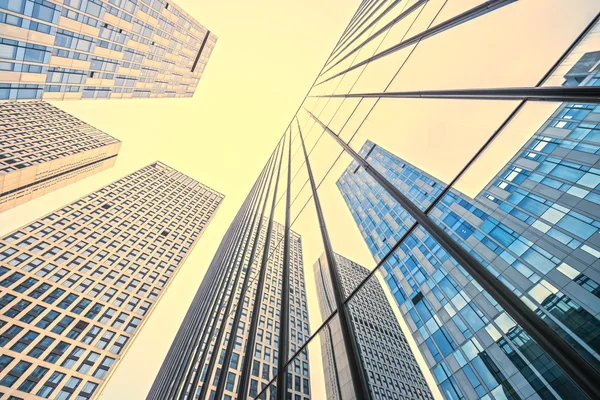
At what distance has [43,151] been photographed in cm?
8594

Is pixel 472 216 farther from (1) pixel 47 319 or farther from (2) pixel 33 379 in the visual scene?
(1) pixel 47 319

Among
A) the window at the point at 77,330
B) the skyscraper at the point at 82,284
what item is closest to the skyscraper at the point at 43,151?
the skyscraper at the point at 82,284

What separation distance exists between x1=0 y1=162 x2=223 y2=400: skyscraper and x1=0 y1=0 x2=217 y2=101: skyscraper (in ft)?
141

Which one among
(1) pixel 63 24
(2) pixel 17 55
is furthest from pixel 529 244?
(1) pixel 63 24

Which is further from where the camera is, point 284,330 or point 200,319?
point 200,319

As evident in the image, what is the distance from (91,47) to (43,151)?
198 feet

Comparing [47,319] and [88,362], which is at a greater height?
[47,319]

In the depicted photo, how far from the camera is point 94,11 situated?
42.0m

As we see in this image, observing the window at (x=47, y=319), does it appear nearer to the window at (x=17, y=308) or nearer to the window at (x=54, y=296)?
the window at (x=54, y=296)

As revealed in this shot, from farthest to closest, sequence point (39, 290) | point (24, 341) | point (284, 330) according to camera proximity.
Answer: point (39, 290)
point (24, 341)
point (284, 330)

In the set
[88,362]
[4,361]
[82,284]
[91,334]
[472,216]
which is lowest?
[88,362]

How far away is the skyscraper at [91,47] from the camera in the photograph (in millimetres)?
→ 33438

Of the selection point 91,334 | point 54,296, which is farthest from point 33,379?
point 54,296

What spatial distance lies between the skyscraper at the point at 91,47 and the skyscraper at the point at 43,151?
127ft
